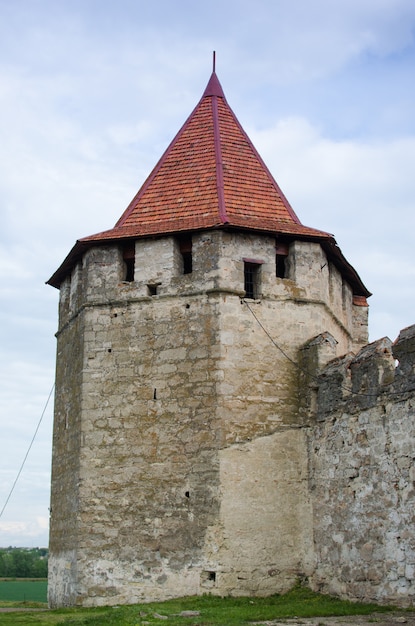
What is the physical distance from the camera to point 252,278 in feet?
53.0

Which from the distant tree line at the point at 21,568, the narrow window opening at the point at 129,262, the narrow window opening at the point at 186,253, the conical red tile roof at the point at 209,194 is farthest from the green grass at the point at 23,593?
the conical red tile roof at the point at 209,194

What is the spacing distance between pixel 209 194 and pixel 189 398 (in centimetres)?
446

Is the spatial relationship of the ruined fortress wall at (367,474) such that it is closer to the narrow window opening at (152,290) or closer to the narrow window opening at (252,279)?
the narrow window opening at (252,279)

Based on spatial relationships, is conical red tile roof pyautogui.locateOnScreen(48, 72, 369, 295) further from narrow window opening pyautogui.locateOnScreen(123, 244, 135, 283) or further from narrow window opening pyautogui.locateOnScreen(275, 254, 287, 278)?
narrow window opening pyautogui.locateOnScreen(275, 254, 287, 278)

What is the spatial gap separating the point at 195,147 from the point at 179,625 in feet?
35.8

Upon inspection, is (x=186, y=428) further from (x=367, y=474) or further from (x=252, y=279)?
(x=367, y=474)

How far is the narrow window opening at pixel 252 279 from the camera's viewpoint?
15961mm

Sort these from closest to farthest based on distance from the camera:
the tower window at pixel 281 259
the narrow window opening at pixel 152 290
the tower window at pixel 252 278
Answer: the tower window at pixel 252 278, the narrow window opening at pixel 152 290, the tower window at pixel 281 259

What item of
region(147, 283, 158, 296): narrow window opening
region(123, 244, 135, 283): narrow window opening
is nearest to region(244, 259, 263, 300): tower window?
region(147, 283, 158, 296): narrow window opening

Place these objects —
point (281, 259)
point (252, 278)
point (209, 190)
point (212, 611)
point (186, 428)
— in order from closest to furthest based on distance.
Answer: point (212, 611) → point (186, 428) → point (252, 278) → point (281, 259) → point (209, 190)

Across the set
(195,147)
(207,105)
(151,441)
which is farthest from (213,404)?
(207,105)

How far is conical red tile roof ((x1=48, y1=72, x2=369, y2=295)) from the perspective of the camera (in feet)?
53.6

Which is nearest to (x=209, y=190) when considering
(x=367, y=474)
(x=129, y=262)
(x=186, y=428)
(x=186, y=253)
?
(x=186, y=253)

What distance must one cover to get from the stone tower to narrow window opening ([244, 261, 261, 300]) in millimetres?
31
